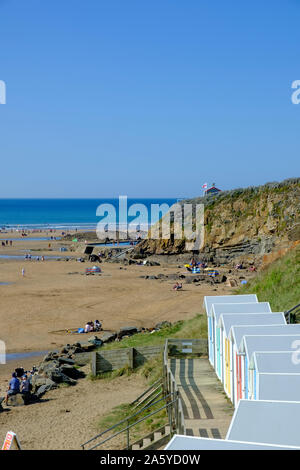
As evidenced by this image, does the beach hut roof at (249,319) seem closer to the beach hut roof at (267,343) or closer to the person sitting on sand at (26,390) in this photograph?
the beach hut roof at (267,343)

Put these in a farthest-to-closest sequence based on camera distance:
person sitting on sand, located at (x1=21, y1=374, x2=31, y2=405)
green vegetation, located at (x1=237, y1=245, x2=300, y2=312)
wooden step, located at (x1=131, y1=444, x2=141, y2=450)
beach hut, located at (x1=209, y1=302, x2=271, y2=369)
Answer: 1. green vegetation, located at (x1=237, y1=245, x2=300, y2=312)
2. person sitting on sand, located at (x1=21, y1=374, x2=31, y2=405)
3. beach hut, located at (x1=209, y1=302, x2=271, y2=369)
4. wooden step, located at (x1=131, y1=444, x2=141, y2=450)

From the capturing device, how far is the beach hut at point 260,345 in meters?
11.0

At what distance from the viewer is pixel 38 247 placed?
7156 cm

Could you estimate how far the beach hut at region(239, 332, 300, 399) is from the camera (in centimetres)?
1100

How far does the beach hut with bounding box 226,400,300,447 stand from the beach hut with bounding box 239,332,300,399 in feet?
11.0

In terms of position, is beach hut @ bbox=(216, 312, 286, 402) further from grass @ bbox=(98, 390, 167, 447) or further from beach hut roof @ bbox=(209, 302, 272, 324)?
grass @ bbox=(98, 390, 167, 447)

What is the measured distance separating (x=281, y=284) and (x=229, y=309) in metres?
5.98

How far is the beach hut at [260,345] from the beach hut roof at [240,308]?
3.49 metres

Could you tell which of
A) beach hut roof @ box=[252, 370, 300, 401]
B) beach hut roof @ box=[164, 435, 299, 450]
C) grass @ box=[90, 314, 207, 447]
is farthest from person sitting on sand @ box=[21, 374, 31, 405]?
beach hut roof @ box=[164, 435, 299, 450]

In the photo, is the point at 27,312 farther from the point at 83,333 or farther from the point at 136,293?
the point at 136,293

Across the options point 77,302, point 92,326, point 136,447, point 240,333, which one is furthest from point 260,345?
point 77,302

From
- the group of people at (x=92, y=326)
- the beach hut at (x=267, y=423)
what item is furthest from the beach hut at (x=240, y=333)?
the group of people at (x=92, y=326)
